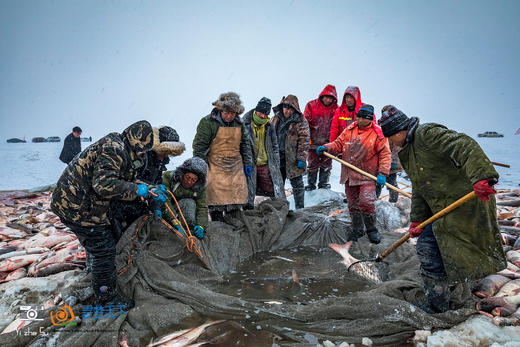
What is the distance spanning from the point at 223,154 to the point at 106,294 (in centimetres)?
232

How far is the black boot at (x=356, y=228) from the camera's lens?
13.7ft

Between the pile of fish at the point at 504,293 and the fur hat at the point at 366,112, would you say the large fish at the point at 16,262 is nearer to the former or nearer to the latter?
the fur hat at the point at 366,112

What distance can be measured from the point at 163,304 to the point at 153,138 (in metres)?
1.29

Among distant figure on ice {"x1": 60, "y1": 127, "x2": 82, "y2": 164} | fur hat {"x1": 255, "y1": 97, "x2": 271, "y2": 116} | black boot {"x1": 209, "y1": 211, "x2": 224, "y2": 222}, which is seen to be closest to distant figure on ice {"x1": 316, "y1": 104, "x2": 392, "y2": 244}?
fur hat {"x1": 255, "y1": 97, "x2": 271, "y2": 116}

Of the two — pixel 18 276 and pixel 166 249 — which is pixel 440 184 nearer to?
pixel 166 249

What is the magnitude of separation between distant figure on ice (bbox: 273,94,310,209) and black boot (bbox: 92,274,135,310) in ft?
11.3

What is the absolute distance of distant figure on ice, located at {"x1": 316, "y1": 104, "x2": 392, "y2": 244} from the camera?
157 inches

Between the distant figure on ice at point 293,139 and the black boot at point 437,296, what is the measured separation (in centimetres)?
316

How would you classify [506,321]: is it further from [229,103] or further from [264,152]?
[264,152]

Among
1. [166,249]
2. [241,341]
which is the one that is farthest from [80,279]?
[241,341]

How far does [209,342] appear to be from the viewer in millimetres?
2121

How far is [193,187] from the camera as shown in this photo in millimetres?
3490

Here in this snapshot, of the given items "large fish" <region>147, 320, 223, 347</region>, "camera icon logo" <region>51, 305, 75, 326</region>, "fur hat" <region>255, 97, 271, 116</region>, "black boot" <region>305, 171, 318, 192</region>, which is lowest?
"large fish" <region>147, 320, 223, 347</region>

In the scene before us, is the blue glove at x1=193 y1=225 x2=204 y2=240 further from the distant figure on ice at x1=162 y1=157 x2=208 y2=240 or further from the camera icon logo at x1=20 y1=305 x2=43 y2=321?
the camera icon logo at x1=20 y1=305 x2=43 y2=321
